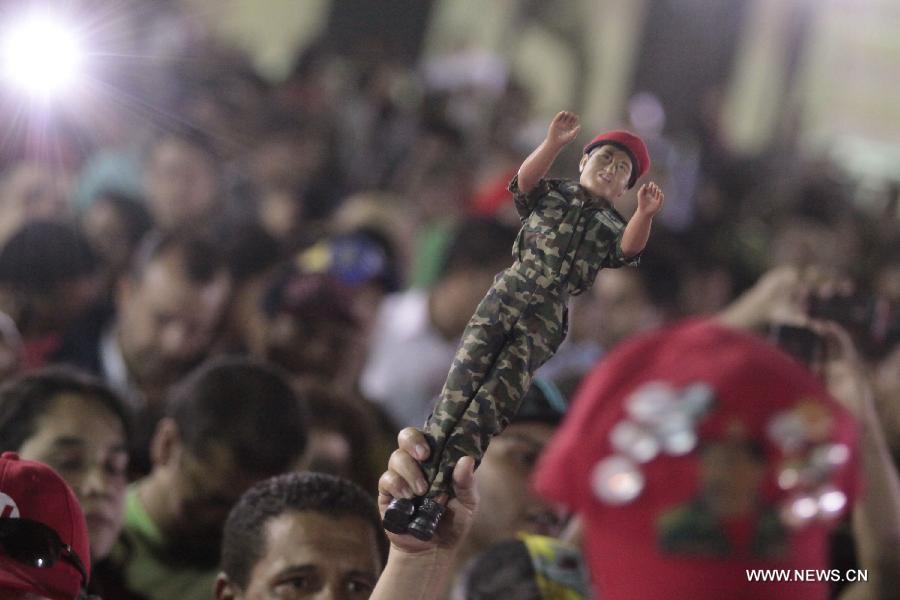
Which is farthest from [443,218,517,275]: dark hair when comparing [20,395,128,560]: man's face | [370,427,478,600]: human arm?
[370,427,478,600]: human arm

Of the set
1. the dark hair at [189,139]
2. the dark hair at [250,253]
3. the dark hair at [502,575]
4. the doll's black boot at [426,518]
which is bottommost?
the dark hair at [502,575]

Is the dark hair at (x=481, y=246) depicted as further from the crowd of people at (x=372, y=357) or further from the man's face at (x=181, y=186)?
the man's face at (x=181, y=186)

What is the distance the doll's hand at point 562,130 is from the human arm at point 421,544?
473 mm

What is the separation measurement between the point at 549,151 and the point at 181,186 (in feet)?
20.0

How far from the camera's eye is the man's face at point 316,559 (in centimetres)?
275

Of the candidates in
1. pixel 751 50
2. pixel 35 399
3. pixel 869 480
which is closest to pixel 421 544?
pixel 869 480

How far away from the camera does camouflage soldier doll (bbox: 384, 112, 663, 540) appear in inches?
81.2

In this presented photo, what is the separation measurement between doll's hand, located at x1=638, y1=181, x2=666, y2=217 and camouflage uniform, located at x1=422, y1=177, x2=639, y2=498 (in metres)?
0.06

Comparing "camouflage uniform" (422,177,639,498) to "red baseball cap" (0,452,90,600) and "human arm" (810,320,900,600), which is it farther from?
"human arm" (810,320,900,600)

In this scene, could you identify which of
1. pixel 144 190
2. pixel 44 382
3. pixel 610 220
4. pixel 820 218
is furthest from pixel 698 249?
pixel 610 220

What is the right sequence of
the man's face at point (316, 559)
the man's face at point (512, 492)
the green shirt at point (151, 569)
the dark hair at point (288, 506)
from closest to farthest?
the man's face at point (316, 559)
the dark hair at point (288, 506)
the man's face at point (512, 492)
the green shirt at point (151, 569)

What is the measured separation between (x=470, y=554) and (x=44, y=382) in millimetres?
1147

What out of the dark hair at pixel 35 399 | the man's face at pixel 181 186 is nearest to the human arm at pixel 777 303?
→ the dark hair at pixel 35 399

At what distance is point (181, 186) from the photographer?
26.1 feet
